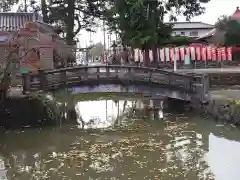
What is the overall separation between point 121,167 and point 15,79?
13674mm

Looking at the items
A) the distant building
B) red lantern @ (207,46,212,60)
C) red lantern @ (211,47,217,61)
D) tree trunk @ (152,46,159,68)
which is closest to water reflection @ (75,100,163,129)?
tree trunk @ (152,46,159,68)

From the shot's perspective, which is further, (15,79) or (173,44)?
(173,44)

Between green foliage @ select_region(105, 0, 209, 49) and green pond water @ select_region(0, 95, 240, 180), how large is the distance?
1360cm

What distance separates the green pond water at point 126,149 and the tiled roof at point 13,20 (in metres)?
8.07

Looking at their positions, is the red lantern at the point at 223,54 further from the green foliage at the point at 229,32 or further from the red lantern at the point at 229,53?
the green foliage at the point at 229,32

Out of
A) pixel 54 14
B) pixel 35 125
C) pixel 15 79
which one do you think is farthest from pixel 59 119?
pixel 54 14

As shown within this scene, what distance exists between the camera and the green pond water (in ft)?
35.0

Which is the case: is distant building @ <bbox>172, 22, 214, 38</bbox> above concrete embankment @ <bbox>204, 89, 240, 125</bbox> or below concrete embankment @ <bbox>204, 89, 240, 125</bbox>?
above

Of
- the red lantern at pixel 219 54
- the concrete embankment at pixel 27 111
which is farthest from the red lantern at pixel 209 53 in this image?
the concrete embankment at pixel 27 111

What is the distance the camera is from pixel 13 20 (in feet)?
82.4

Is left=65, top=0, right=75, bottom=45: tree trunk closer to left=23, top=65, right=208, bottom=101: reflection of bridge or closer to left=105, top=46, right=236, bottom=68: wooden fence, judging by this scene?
left=105, top=46, right=236, bottom=68: wooden fence

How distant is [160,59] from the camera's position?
41062 mm

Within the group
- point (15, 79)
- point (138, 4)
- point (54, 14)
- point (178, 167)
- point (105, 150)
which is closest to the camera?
point (178, 167)

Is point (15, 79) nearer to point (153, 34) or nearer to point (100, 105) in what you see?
point (100, 105)
